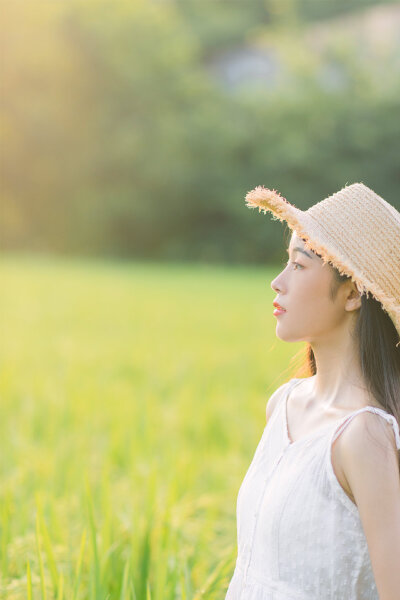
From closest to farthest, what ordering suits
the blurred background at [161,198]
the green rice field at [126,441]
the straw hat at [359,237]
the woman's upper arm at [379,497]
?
the woman's upper arm at [379,497] < the straw hat at [359,237] < the green rice field at [126,441] < the blurred background at [161,198]

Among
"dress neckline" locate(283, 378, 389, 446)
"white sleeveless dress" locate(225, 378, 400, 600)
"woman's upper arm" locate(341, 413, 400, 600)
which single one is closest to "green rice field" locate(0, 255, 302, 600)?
"dress neckline" locate(283, 378, 389, 446)

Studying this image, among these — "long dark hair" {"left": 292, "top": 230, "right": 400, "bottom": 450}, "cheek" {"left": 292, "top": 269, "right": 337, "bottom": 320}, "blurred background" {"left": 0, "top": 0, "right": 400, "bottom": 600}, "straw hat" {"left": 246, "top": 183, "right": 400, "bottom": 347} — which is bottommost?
"long dark hair" {"left": 292, "top": 230, "right": 400, "bottom": 450}

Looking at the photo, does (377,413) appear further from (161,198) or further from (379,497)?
(161,198)

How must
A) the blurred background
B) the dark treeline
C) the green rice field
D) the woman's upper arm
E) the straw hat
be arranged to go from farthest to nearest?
the dark treeline → the blurred background → the green rice field → the straw hat → the woman's upper arm

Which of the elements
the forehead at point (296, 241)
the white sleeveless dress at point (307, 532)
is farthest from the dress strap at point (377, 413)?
the forehead at point (296, 241)

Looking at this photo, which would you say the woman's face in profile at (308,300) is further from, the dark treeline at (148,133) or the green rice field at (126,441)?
the dark treeline at (148,133)

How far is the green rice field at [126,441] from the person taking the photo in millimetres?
2076

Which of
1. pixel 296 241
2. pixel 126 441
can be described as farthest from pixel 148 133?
pixel 296 241

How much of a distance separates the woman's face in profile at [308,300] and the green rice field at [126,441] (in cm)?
26

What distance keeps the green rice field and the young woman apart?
273 mm

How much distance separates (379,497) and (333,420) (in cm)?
17

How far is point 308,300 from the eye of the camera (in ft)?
4.67

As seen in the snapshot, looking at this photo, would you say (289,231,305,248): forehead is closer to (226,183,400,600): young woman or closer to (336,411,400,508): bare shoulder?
(226,183,400,600): young woman

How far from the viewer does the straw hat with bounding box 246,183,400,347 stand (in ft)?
4.49
